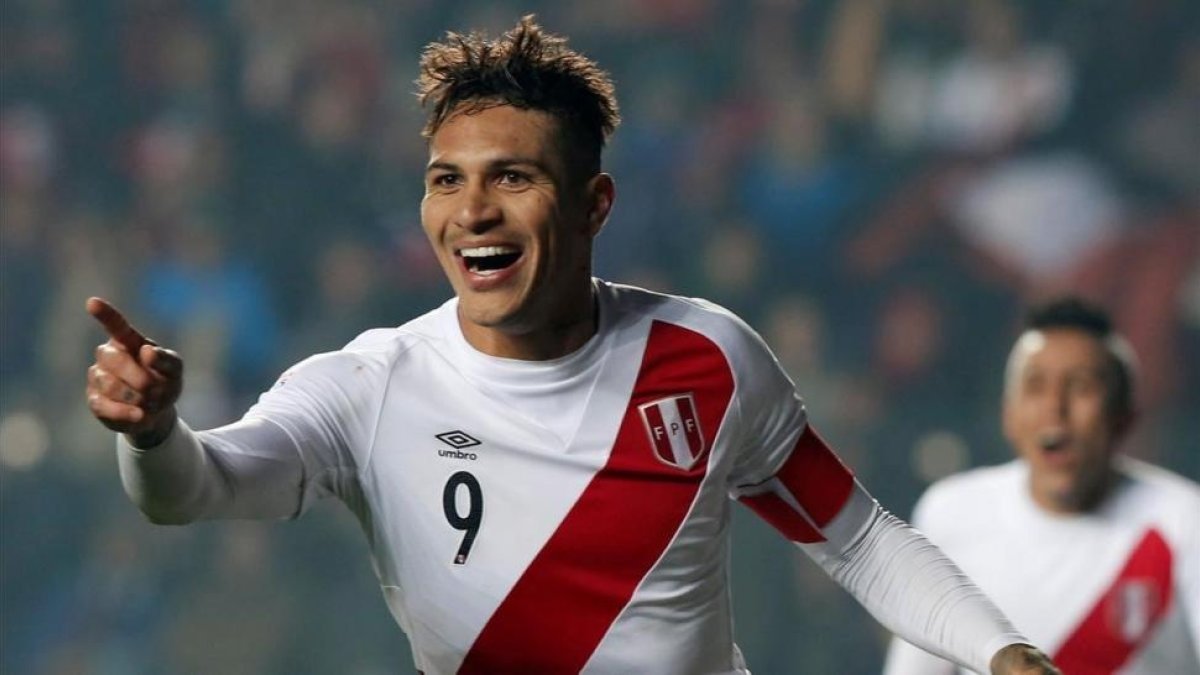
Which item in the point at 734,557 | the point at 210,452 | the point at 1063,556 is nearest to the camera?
the point at 210,452

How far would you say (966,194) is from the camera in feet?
28.1

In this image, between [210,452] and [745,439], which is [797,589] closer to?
[745,439]

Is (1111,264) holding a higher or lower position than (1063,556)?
higher

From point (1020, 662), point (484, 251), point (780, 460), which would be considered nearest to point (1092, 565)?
point (780, 460)

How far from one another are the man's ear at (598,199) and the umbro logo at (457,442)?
429mm

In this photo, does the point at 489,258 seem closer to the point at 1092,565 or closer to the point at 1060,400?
the point at 1060,400

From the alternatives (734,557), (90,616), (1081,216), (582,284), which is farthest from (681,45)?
(582,284)

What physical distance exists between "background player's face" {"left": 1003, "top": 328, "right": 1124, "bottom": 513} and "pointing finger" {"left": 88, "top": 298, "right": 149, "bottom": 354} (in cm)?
328

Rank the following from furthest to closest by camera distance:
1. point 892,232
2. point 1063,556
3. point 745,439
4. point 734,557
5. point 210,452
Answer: point 892,232, point 734,557, point 1063,556, point 745,439, point 210,452

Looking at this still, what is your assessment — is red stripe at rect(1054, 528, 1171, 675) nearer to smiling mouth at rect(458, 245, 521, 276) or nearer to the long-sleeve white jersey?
the long-sleeve white jersey

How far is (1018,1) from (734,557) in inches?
112

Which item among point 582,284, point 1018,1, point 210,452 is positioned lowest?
point 210,452

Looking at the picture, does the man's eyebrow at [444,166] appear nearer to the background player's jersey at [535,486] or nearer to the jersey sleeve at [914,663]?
the background player's jersey at [535,486]

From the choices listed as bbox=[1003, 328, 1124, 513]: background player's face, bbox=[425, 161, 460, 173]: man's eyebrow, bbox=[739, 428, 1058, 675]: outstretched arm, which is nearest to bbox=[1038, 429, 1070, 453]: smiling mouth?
bbox=[1003, 328, 1124, 513]: background player's face
